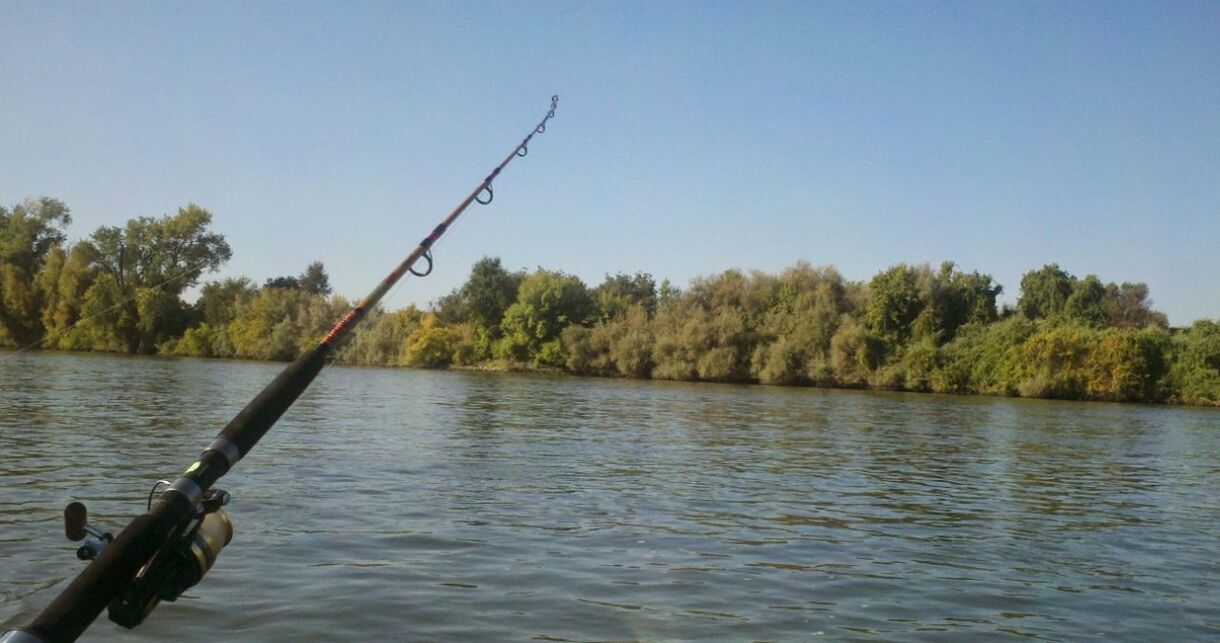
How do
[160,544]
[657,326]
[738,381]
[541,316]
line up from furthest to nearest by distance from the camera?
[541,316] < [657,326] < [738,381] < [160,544]

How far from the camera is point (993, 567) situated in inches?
446

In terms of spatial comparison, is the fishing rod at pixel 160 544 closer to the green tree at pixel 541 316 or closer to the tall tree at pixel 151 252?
the tall tree at pixel 151 252

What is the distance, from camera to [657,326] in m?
83.7

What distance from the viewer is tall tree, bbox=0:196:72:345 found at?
81.8 meters

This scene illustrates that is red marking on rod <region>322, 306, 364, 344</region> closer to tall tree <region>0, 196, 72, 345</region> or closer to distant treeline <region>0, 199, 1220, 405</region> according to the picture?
distant treeline <region>0, 199, 1220, 405</region>

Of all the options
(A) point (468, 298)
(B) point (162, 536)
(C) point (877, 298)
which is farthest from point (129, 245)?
(B) point (162, 536)

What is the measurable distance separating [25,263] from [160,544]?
301 ft

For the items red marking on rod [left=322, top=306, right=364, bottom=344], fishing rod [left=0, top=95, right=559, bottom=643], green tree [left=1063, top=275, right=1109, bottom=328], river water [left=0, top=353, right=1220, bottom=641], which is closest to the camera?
fishing rod [left=0, top=95, right=559, bottom=643]

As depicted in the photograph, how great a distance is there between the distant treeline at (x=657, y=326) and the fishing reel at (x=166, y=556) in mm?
65395

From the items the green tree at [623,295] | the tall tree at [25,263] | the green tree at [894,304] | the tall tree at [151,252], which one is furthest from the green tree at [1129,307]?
the tall tree at [25,263]

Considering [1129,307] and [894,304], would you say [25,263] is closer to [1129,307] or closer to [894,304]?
[894,304]

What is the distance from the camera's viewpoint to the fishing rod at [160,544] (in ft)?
12.0

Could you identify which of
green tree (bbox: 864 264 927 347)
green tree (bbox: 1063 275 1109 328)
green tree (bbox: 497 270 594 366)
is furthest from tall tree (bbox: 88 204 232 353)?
green tree (bbox: 1063 275 1109 328)

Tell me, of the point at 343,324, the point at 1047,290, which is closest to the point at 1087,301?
the point at 1047,290
